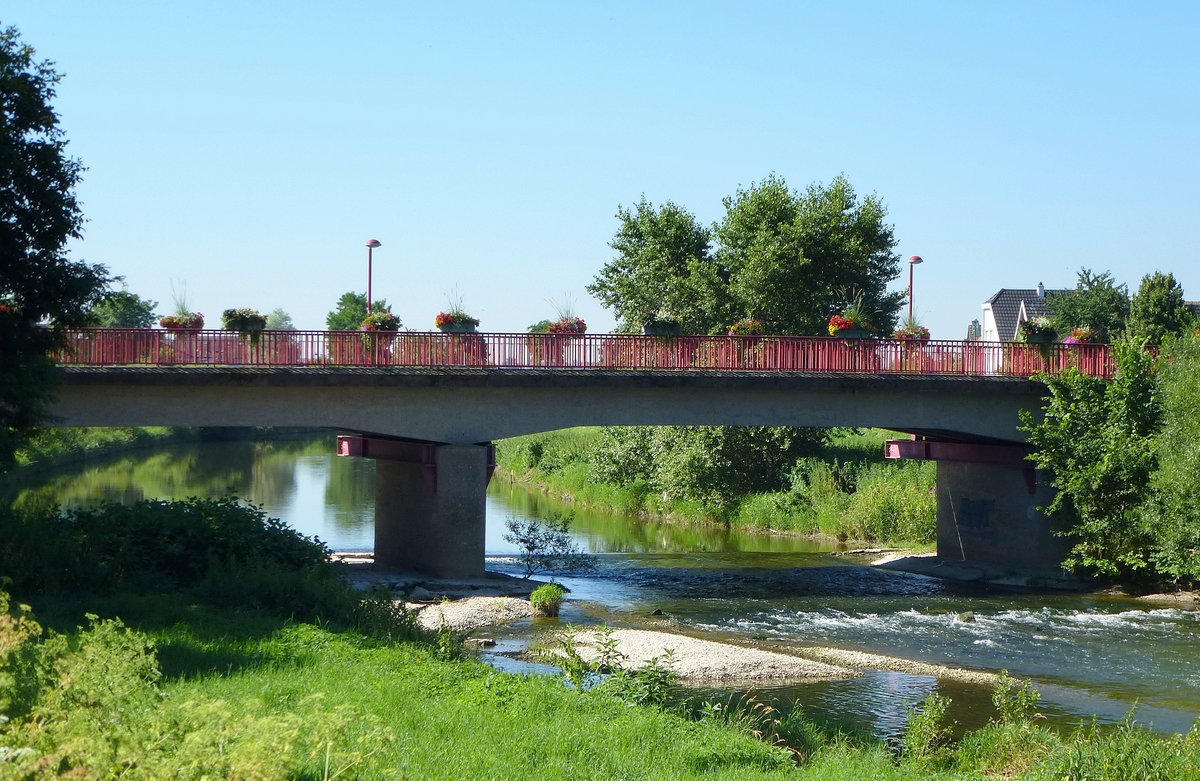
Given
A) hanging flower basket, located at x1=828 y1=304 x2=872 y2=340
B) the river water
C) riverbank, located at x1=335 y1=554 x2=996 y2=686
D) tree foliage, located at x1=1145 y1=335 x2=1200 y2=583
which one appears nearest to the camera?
the river water

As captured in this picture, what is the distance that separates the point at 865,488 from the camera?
4059 centimetres

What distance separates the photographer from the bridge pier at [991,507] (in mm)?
31391

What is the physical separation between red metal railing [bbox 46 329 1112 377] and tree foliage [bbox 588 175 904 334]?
15.1 m

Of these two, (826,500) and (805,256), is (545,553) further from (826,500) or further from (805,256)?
(805,256)

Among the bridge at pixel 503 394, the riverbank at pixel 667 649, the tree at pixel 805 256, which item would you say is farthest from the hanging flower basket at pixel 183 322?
the tree at pixel 805 256

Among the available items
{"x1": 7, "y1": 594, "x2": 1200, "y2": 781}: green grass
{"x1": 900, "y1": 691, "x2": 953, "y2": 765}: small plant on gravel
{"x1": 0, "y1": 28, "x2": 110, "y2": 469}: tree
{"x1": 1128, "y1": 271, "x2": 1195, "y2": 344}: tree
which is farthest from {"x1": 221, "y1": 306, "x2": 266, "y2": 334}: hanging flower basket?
{"x1": 1128, "y1": 271, "x2": 1195, "y2": 344}: tree

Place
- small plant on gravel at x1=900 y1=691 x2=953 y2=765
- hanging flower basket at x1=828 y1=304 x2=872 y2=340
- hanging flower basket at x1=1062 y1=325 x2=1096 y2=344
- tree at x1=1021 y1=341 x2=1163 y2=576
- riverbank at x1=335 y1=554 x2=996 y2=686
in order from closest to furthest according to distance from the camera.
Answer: small plant on gravel at x1=900 y1=691 x2=953 y2=765 → riverbank at x1=335 y1=554 x2=996 y2=686 → tree at x1=1021 y1=341 x2=1163 y2=576 → hanging flower basket at x1=828 y1=304 x2=872 y2=340 → hanging flower basket at x1=1062 y1=325 x2=1096 y2=344

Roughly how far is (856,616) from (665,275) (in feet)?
85.1

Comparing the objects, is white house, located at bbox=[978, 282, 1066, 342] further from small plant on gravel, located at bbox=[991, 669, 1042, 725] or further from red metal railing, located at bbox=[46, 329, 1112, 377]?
small plant on gravel, located at bbox=[991, 669, 1042, 725]

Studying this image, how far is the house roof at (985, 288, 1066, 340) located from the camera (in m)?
88.1

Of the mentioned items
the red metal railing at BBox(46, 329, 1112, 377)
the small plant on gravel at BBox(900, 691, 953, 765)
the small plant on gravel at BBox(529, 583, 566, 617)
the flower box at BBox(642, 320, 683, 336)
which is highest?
the flower box at BBox(642, 320, 683, 336)

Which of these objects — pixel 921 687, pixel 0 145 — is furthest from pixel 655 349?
pixel 0 145

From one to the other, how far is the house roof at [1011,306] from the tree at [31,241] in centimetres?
7446

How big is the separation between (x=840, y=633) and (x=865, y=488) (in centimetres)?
1779
